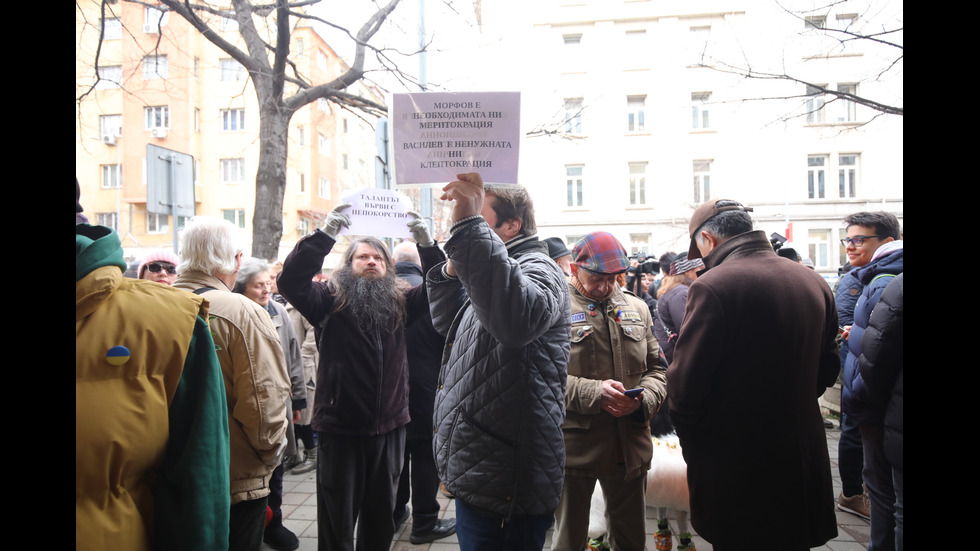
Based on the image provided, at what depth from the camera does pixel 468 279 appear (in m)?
1.81

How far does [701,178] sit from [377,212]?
24137 millimetres

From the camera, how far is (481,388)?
6.77ft

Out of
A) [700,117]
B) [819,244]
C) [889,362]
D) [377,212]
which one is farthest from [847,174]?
[377,212]

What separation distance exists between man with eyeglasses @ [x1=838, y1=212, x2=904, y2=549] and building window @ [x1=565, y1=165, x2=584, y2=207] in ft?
70.1

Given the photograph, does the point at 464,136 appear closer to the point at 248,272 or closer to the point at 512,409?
the point at 512,409

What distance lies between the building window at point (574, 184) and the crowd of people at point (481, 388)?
2151cm

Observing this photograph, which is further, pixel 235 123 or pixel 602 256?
pixel 235 123

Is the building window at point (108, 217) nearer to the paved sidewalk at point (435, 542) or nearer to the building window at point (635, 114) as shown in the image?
the building window at point (635, 114)

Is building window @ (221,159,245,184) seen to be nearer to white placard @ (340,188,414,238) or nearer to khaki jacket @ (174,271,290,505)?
white placard @ (340,188,414,238)

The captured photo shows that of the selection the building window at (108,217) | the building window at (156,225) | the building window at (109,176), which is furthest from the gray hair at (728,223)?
the building window at (109,176)

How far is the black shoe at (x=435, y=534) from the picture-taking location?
159 inches

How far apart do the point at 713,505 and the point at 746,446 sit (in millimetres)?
291

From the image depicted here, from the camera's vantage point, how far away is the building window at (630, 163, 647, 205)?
2525 centimetres

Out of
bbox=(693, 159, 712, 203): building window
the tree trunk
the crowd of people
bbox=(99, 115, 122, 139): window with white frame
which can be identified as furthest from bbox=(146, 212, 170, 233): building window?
the crowd of people
